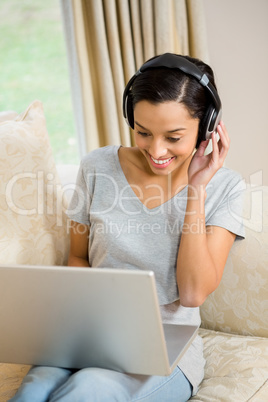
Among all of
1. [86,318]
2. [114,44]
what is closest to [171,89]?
[86,318]

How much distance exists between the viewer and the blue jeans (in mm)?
987

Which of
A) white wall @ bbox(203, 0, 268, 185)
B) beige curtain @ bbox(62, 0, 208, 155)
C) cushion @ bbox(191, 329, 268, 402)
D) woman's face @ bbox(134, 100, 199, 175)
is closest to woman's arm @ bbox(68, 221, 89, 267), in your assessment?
woman's face @ bbox(134, 100, 199, 175)

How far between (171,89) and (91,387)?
0.66 metres

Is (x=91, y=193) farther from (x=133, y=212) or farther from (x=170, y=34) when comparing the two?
(x=170, y=34)

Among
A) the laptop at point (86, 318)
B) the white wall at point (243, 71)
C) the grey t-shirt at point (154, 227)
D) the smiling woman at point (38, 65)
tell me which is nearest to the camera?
the laptop at point (86, 318)

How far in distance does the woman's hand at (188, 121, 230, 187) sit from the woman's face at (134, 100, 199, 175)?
39mm

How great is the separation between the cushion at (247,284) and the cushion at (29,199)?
1.55 feet

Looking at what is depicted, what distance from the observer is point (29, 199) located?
4.60 ft

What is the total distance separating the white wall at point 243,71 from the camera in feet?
7.30

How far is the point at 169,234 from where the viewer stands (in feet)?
4.25

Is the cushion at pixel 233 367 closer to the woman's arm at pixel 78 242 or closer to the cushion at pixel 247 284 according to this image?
the cushion at pixel 247 284

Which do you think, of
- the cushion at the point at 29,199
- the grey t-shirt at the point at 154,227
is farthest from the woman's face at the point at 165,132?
the cushion at the point at 29,199

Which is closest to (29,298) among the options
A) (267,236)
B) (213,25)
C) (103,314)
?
(103,314)

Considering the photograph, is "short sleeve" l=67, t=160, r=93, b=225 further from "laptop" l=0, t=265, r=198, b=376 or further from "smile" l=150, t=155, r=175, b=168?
"laptop" l=0, t=265, r=198, b=376
